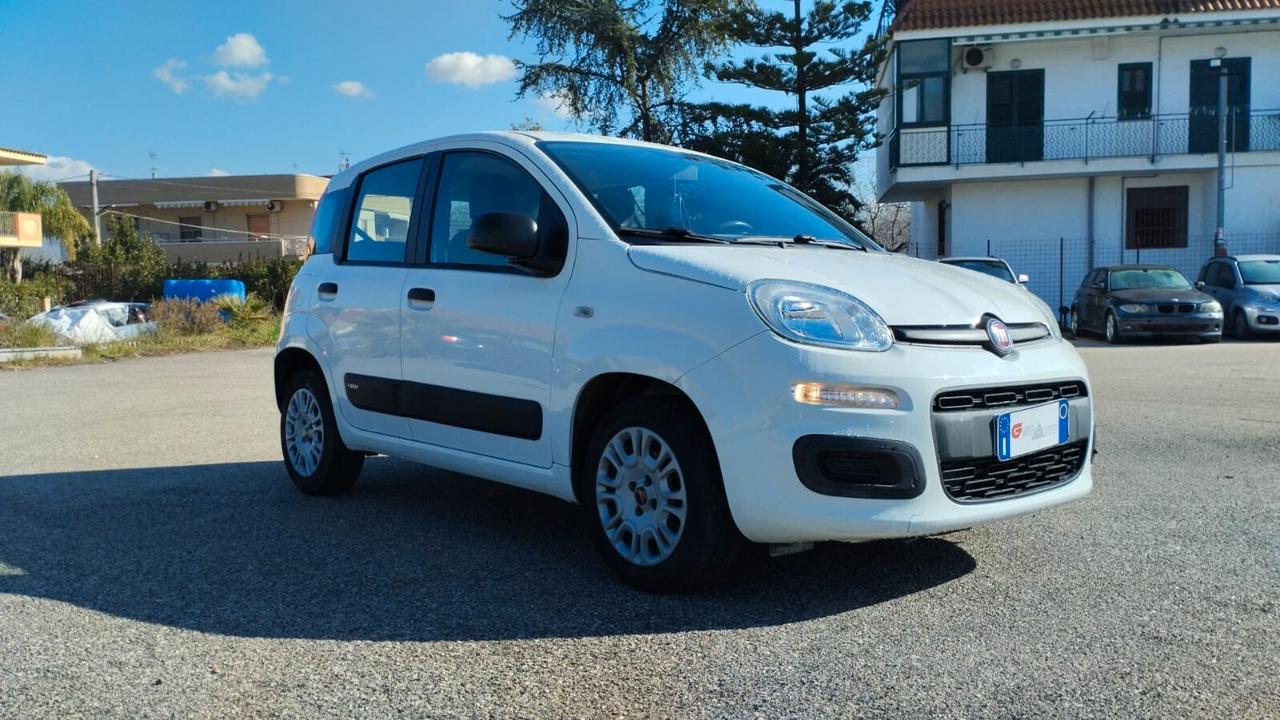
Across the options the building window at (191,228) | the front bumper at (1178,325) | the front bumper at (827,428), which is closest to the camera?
the front bumper at (827,428)

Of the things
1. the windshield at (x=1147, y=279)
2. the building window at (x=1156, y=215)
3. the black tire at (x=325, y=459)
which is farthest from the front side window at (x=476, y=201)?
the building window at (x=1156, y=215)

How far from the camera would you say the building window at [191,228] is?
59.5m

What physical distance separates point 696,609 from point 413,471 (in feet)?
11.3

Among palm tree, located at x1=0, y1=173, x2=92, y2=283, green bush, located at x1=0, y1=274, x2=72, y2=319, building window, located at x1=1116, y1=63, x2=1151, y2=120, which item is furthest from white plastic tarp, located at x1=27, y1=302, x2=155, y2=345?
palm tree, located at x1=0, y1=173, x2=92, y2=283

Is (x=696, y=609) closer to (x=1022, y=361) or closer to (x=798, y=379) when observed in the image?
(x=798, y=379)

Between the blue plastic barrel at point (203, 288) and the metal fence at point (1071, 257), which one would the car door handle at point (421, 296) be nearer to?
→ the blue plastic barrel at point (203, 288)

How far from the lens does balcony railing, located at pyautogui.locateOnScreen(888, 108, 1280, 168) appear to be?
26594mm

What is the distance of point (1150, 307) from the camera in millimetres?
17688

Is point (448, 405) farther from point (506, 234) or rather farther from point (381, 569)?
point (506, 234)

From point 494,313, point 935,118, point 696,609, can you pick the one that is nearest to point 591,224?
point 494,313

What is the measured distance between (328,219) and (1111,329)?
619 inches

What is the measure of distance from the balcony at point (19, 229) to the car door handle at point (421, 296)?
4696 centimetres

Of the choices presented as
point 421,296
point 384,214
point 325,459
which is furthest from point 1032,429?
point 325,459

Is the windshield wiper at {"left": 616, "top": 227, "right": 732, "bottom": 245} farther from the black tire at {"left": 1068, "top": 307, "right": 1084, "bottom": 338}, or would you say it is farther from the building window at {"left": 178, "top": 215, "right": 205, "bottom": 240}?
the building window at {"left": 178, "top": 215, "right": 205, "bottom": 240}
